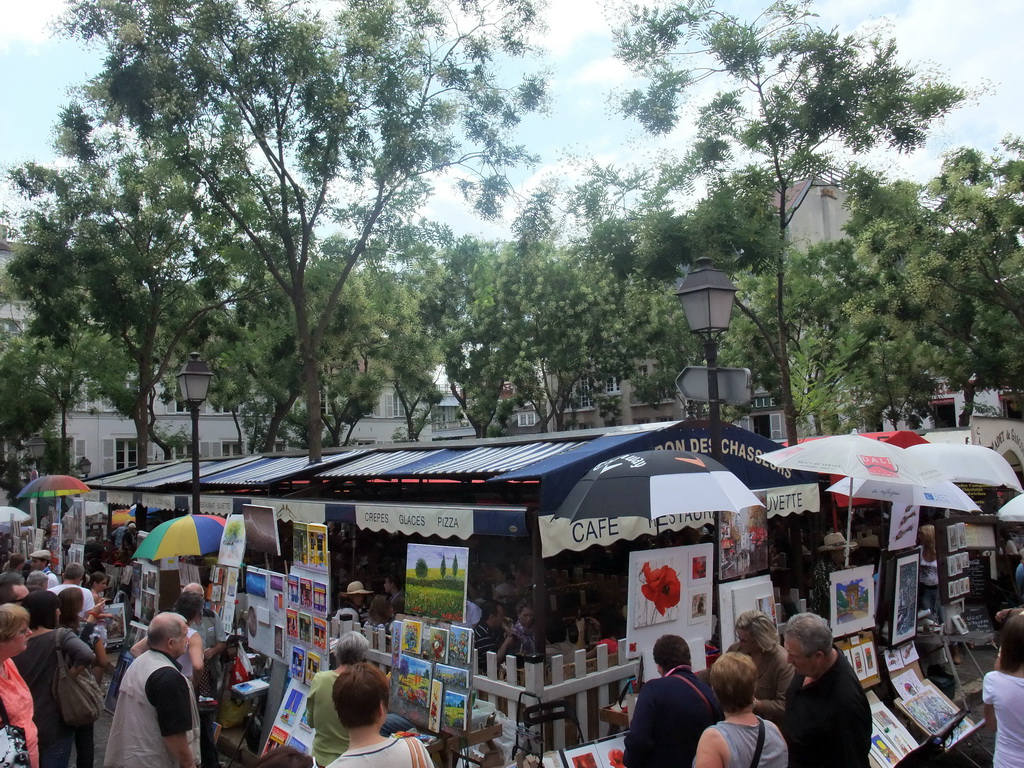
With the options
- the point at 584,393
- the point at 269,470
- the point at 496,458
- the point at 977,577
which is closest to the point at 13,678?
the point at 496,458

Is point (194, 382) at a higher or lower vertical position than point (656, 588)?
higher

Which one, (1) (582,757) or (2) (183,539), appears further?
(2) (183,539)

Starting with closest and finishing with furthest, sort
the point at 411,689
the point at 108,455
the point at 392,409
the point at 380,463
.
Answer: the point at 411,689, the point at 380,463, the point at 108,455, the point at 392,409

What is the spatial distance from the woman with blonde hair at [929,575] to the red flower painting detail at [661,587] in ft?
13.6

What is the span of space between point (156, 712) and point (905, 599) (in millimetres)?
6047

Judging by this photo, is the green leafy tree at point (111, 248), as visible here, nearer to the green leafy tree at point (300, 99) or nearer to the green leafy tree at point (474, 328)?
the green leafy tree at point (300, 99)

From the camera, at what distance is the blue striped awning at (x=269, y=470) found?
536 inches

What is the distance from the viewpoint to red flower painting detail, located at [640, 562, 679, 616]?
18.7 feet

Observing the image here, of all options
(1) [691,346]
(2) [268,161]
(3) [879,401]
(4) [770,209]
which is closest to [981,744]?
(4) [770,209]

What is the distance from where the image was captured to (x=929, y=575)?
875 centimetres

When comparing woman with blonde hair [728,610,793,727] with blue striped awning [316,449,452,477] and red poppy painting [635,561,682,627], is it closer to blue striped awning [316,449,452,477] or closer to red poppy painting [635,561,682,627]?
red poppy painting [635,561,682,627]

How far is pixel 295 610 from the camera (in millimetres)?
6723

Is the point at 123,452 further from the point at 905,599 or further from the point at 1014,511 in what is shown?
the point at 905,599

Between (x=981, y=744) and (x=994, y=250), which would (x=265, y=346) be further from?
(x=981, y=744)
